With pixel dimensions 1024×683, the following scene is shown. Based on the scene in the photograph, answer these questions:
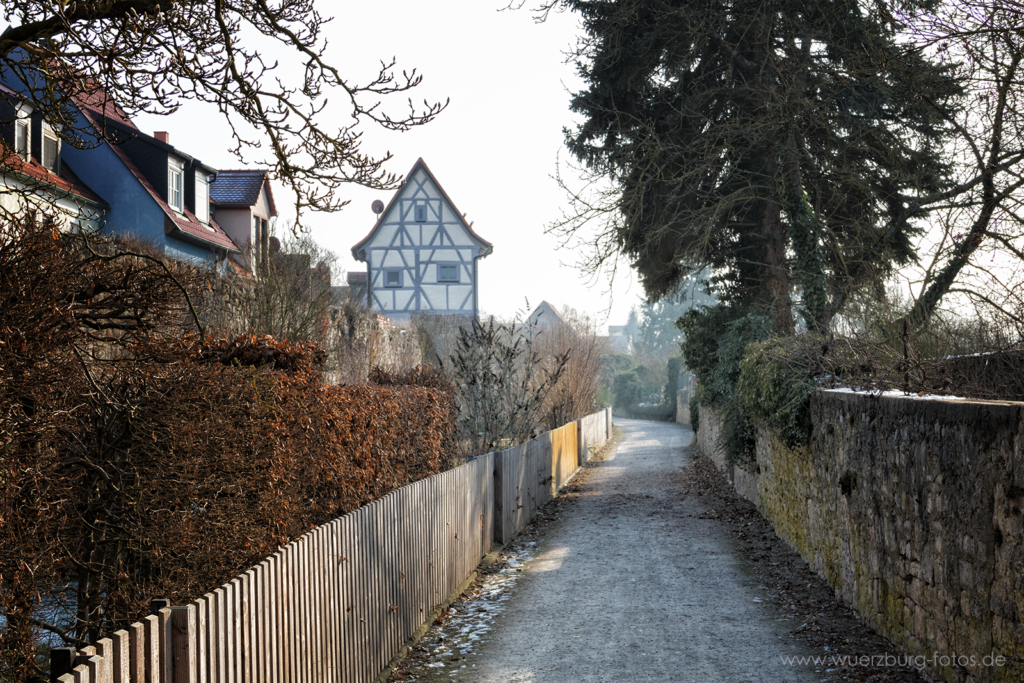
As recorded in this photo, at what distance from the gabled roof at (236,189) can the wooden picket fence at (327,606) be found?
19.4 metres

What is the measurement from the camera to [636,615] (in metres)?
8.22

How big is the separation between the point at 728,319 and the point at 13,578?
18.3m

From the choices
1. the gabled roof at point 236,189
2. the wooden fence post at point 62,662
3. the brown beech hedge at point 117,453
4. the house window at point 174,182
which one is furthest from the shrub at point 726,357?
the gabled roof at point 236,189

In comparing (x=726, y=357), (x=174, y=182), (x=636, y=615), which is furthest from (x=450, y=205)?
(x=636, y=615)

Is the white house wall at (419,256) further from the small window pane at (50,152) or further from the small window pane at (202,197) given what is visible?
the small window pane at (50,152)

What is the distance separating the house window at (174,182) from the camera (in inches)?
899

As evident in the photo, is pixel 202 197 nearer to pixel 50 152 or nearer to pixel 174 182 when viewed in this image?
pixel 174 182

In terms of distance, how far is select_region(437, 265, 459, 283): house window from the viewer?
37250 millimetres

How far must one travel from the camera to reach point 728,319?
65.8 feet

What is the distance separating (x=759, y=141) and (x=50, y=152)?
631 inches

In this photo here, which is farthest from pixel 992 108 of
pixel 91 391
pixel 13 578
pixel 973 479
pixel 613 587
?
pixel 13 578

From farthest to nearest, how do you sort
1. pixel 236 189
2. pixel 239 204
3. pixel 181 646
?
pixel 236 189
pixel 239 204
pixel 181 646

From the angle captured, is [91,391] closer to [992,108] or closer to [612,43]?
[992,108]

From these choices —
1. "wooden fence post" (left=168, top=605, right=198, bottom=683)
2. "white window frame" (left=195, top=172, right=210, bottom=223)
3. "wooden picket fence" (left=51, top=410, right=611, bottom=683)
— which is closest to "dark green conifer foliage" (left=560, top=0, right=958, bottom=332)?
"wooden picket fence" (left=51, top=410, right=611, bottom=683)
